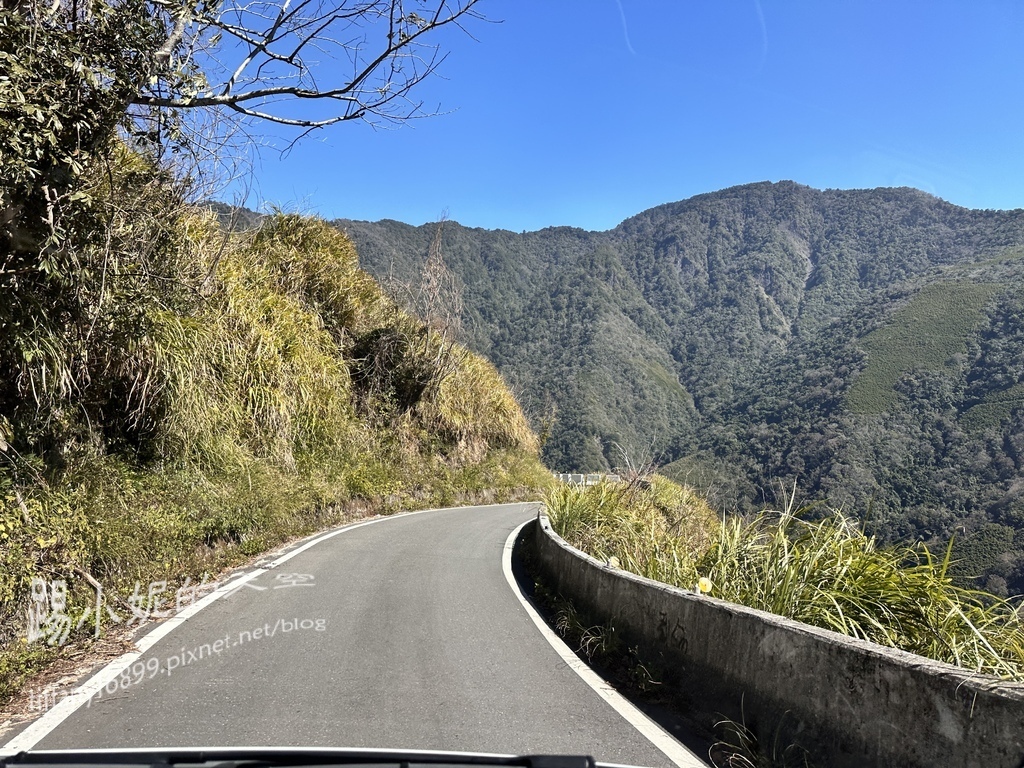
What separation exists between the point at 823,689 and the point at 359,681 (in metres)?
3.16

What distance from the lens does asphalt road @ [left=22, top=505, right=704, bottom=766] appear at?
157 inches

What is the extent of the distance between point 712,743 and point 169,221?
9619 millimetres

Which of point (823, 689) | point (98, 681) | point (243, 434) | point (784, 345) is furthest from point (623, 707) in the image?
point (784, 345)

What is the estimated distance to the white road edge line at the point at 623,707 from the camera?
400 centimetres

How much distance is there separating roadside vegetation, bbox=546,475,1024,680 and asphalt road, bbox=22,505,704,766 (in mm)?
1567

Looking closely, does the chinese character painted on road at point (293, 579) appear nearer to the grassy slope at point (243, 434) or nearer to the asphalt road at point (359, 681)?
the asphalt road at point (359, 681)

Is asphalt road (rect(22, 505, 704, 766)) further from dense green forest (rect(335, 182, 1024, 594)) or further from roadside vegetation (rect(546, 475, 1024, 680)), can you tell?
dense green forest (rect(335, 182, 1024, 594))

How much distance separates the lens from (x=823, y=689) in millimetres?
3650

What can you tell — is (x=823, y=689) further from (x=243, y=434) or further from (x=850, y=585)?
(x=243, y=434)

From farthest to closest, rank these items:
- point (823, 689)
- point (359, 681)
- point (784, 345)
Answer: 1. point (784, 345)
2. point (359, 681)
3. point (823, 689)

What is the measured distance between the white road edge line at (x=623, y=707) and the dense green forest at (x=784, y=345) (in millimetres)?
2616

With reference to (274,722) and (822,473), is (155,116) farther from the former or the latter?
(822,473)

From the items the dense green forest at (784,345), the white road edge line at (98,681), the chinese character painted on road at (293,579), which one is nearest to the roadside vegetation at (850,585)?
the dense green forest at (784,345)

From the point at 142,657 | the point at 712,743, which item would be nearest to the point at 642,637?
the point at 712,743
